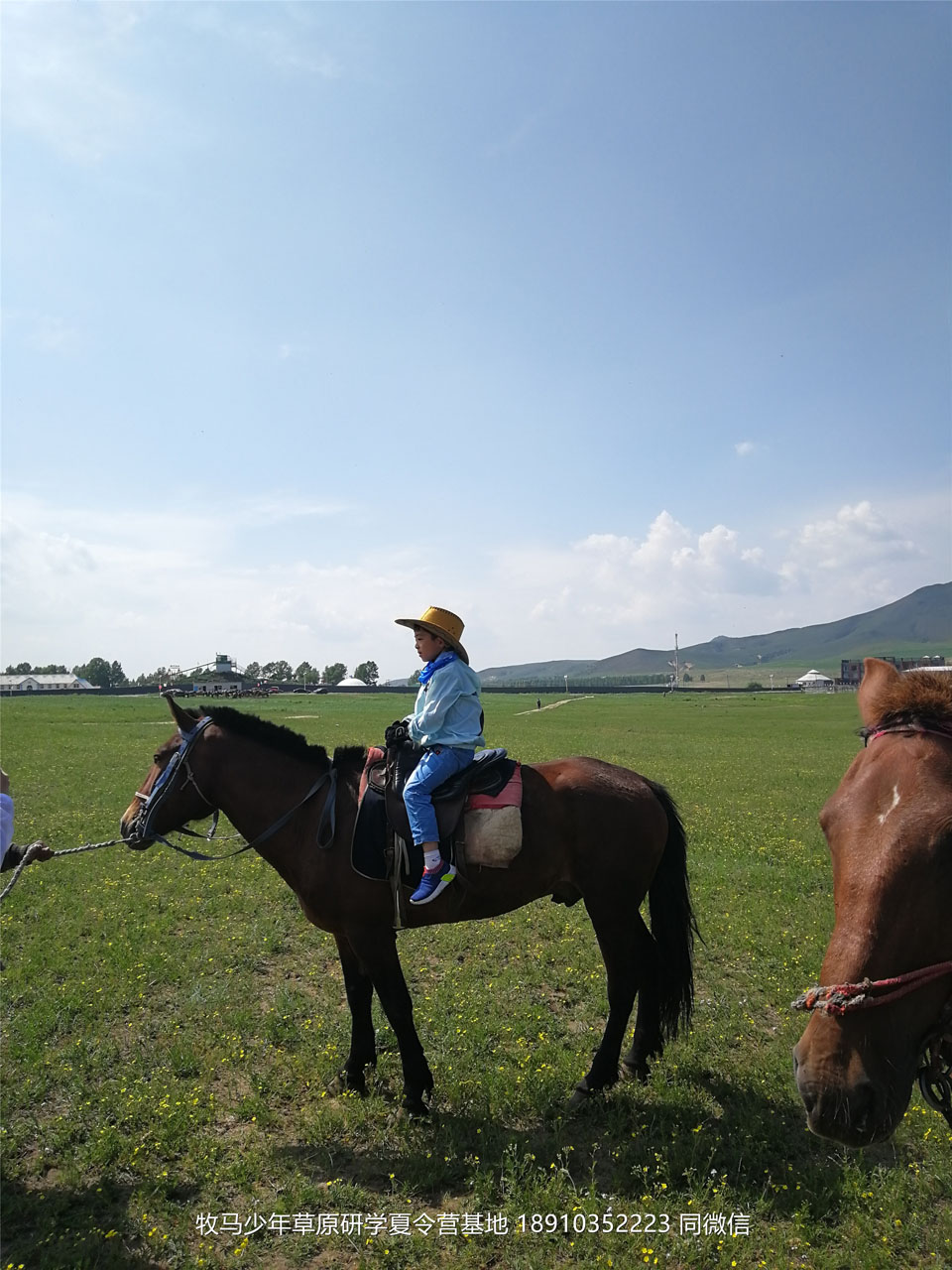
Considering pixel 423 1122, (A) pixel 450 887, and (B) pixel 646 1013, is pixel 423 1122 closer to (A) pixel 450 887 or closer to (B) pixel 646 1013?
(A) pixel 450 887

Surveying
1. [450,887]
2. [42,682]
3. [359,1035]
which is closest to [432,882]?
[450,887]

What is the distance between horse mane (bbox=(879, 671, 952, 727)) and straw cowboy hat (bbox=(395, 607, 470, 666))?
3.27 metres

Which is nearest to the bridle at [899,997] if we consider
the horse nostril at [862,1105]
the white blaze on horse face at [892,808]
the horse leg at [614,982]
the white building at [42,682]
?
the horse nostril at [862,1105]

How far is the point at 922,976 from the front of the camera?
7.59 ft

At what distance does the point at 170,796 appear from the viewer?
5.66 meters

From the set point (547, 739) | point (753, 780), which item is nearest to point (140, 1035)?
point (753, 780)

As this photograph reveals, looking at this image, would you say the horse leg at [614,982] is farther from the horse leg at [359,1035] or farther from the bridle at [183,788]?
the bridle at [183,788]

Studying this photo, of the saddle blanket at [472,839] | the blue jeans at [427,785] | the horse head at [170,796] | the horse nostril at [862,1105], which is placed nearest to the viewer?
the horse nostril at [862,1105]

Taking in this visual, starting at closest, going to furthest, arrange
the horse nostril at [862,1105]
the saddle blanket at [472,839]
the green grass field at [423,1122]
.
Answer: the horse nostril at [862,1105] < the green grass field at [423,1122] < the saddle blanket at [472,839]

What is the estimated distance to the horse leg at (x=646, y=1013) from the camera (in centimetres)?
549

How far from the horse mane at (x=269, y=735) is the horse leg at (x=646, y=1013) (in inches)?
122

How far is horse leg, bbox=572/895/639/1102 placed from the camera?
17.1ft

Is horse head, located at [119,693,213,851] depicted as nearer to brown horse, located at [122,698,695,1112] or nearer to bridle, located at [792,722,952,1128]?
brown horse, located at [122,698,695,1112]

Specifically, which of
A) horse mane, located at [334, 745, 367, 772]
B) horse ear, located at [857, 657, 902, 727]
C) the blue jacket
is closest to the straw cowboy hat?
the blue jacket
